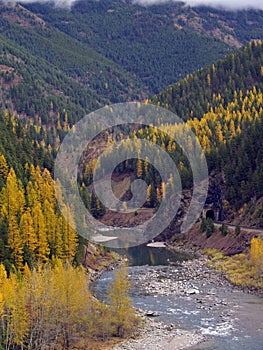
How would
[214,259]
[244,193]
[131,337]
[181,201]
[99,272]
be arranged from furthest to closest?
[181,201], [244,193], [214,259], [99,272], [131,337]

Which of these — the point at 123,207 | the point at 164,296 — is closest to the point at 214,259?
the point at 164,296

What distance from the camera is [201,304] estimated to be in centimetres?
8981

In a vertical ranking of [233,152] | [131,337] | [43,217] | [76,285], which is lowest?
[131,337]

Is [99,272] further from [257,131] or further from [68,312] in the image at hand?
[257,131]

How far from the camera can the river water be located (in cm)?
7362

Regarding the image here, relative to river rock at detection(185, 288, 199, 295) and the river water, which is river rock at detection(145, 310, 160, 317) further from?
river rock at detection(185, 288, 199, 295)

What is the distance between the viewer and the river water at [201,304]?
73.6m

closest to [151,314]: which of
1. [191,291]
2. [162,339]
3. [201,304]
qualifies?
[201,304]

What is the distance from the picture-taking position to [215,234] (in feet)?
468

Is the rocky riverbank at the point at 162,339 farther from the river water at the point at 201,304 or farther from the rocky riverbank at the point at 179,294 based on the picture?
the river water at the point at 201,304

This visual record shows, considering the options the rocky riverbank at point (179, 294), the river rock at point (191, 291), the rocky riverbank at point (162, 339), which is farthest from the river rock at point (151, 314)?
the river rock at point (191, 291)

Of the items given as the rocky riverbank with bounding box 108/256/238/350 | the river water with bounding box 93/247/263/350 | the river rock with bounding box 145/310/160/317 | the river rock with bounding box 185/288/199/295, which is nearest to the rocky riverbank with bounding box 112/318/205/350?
the rocky riverbank with bounding box 108/256/238/350

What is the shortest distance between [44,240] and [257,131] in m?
93.6

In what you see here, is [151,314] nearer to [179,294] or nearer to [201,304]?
[201,304]
